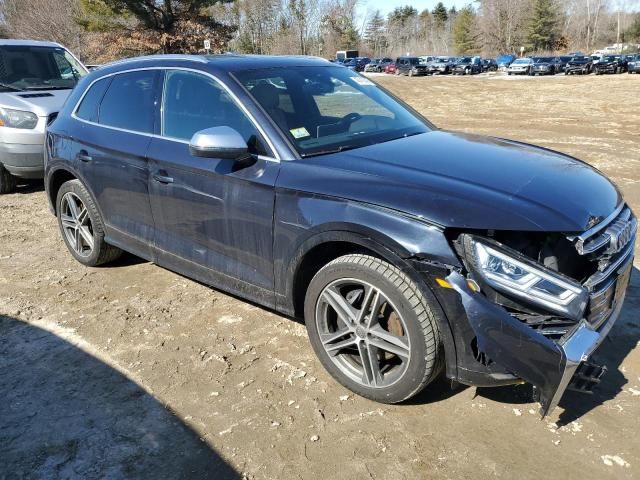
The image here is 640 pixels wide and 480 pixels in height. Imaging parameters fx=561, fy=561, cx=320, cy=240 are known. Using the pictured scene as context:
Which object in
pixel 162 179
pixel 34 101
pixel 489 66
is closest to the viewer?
pixel 162 179

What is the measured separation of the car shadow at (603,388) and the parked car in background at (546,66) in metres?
46.1

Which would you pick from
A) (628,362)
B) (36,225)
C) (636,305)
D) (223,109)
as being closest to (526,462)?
(628,362)

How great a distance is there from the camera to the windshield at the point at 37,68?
815 cm

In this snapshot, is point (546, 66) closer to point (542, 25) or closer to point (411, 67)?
point (411, 67)

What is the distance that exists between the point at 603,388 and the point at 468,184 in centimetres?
143

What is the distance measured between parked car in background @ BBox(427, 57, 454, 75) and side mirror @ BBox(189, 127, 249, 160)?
50825 millimetres

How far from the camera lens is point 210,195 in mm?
3574

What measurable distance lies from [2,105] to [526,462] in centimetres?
751

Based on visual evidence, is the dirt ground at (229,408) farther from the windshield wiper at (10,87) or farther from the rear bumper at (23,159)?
the windshield wiper at (10,87)

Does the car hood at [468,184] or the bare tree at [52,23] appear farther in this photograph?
the bare tree at [52,23]

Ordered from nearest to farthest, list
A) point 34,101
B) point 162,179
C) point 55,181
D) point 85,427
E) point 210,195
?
point 85,427
point 210,195
point 162,179
point 55,181
point 34,101

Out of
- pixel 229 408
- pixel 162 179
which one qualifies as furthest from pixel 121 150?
→ pixel 229 408

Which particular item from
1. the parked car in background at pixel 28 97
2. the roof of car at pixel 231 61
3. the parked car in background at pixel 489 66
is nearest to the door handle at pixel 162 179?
the roof of car at pixel 231 61

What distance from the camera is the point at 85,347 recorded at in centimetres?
377
